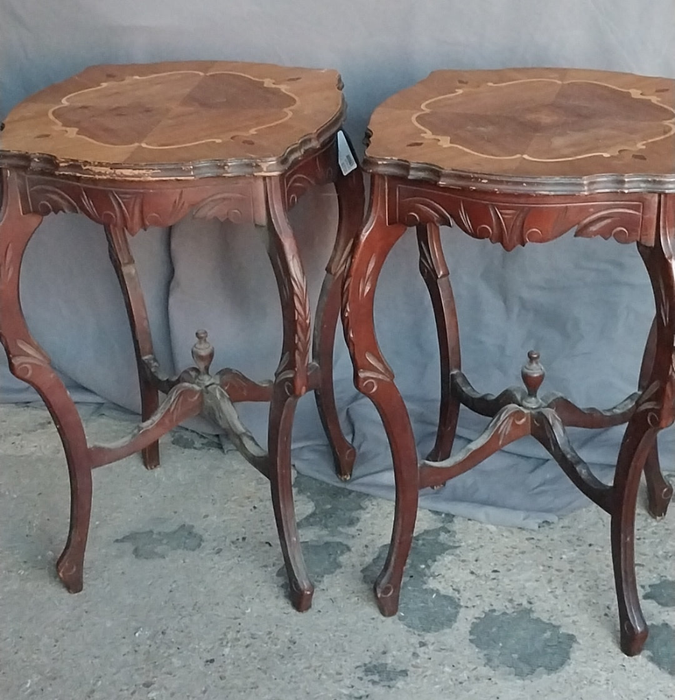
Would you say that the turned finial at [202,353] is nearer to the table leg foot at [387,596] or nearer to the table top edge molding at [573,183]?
the table leg foot at [387,596]

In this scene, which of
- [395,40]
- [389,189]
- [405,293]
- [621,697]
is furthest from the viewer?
[405,293]

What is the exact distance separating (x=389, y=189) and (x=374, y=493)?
605 millimetres

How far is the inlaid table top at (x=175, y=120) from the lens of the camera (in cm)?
100

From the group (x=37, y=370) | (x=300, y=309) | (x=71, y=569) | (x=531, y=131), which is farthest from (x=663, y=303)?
(x=71, y=569)

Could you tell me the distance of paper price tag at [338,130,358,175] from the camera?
120 centimetres

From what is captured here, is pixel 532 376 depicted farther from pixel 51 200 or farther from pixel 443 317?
pixel 51 200

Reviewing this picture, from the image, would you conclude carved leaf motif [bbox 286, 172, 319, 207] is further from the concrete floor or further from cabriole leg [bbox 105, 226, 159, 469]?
the concrete floor

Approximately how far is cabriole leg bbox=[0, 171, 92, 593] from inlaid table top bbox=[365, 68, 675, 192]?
0.42 meters

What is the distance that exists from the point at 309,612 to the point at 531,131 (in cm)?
68

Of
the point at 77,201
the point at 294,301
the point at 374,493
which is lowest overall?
the point at 374,493

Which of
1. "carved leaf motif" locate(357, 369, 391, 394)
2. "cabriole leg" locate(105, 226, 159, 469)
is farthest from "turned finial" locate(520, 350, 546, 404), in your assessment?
"cabriole leg" locate(105, 226, 159, 469)

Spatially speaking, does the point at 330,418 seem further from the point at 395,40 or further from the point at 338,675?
the point at 395,40

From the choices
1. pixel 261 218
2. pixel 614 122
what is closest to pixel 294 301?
pixel 261 218

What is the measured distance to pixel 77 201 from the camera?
3.40 ft
